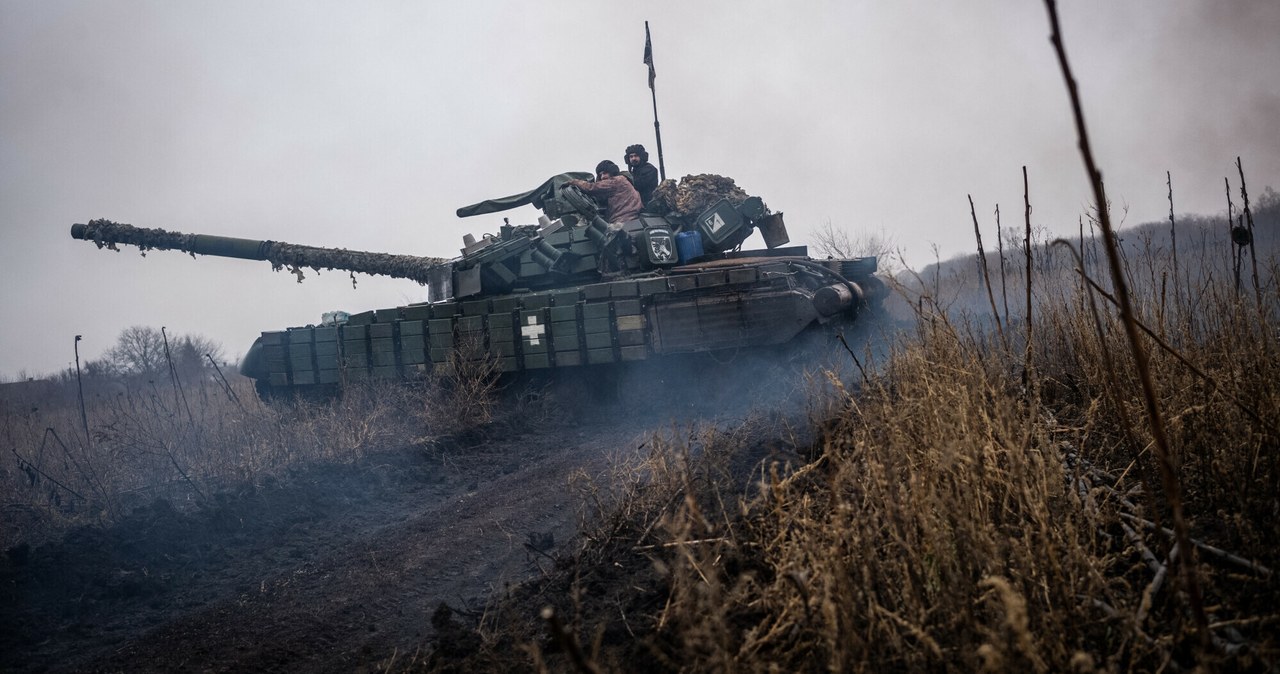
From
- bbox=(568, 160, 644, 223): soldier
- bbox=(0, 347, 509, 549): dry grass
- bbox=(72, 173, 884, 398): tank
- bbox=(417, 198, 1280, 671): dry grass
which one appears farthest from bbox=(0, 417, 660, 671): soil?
bbox=(568, 160, 644, 223): soldier

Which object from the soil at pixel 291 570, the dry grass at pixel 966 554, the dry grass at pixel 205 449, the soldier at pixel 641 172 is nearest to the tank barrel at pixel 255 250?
the dry grass at pixel 205 449

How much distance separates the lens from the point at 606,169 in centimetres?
1192

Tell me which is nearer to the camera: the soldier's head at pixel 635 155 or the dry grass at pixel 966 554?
the dry grass at pixel 966 554

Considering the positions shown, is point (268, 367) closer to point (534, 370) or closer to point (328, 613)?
point (534, 370)

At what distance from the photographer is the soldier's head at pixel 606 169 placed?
39.0 ft

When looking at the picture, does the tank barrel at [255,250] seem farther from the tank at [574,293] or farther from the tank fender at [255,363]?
the tank fender at [255,363]

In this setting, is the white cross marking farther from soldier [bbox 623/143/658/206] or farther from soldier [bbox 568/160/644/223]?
soldier [bbox 623/143/658/206]

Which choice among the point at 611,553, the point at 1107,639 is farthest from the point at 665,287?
the point at 1107,639

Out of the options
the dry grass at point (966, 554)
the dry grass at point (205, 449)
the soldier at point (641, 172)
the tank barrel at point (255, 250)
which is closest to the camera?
the dry grass at point (966, 554)

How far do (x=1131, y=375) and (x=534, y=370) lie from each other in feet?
26.6

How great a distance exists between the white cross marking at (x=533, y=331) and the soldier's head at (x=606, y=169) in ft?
8.51

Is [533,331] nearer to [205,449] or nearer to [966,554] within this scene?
[205,449]

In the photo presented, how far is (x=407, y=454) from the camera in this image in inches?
330

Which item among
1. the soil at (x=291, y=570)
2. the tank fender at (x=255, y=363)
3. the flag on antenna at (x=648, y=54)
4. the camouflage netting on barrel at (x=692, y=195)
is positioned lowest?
the soil at (x=291, y=570)
